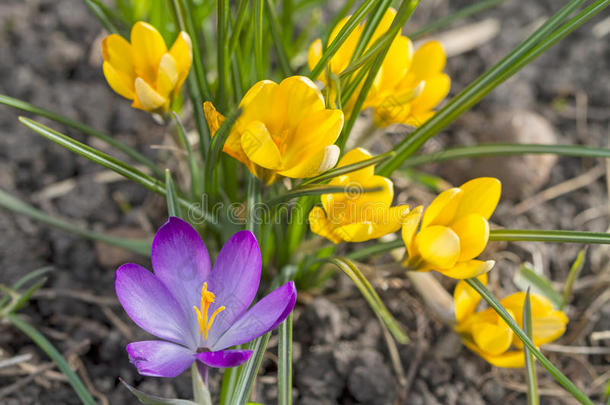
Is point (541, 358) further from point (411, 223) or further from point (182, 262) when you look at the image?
point (182, 262)

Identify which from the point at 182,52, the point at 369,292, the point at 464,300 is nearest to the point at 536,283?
the point at 464,300

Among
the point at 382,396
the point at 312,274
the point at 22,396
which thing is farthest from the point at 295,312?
the point at 22,396

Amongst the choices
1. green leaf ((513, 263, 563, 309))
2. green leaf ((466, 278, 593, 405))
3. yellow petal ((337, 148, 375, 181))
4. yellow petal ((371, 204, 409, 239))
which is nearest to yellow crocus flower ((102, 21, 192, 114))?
yellow petal ((337, 148, 375, 181))

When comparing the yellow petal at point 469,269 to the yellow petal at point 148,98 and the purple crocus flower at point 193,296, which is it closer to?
the purple crocus flower at point 193,296

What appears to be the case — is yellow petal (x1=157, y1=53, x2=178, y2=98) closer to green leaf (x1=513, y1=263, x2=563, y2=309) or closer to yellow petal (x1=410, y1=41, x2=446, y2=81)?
yellow petal (x1=410, y1=41, x2=446, y2=81)

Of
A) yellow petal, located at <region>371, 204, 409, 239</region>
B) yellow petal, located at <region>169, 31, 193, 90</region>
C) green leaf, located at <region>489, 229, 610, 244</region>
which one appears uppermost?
yellow petal, located at <region>169, 31, 193, 90</region>

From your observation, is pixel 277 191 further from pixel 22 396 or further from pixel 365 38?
pixel 22 396

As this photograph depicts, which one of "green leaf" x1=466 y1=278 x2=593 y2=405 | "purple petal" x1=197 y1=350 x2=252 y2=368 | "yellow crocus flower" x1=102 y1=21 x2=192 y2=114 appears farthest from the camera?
"yellow crocus flower" x1=102 y1=21 x2=192 y2=114
